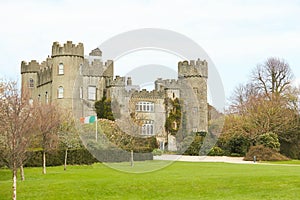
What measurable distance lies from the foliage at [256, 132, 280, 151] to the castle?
35.9 feet

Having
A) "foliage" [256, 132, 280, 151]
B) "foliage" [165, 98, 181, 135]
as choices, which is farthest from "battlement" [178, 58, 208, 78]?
"foliage" [256, 132, 280, 151]

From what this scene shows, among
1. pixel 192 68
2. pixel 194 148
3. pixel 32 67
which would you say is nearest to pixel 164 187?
pixel 194 148

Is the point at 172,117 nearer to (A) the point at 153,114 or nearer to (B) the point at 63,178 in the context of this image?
(A) the point at 153,114

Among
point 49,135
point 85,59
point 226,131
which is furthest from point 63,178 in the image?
point 85,59

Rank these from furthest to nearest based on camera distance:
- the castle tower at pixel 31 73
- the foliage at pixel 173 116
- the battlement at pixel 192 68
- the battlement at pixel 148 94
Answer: the castle tower at pixel 31 73 < the battlement at pixel 192 68 < the foliage at pixel 173 116 < the battlement at pixel 148 94

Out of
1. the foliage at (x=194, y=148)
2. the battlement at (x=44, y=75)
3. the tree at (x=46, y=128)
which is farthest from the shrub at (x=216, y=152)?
the tree at (x=46, y=128)

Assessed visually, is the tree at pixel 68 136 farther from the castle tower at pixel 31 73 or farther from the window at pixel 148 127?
the castle tower at pixel 31 73

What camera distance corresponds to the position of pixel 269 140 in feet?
139

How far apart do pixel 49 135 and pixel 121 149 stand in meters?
10.3

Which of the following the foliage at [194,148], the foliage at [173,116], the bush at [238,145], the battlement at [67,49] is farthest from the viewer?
the foliage at [173,116]

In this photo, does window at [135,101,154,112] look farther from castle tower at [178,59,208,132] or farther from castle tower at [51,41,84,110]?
castle tower at [51,41,84,110]

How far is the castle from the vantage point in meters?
50.8

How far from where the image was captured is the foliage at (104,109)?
167 ft

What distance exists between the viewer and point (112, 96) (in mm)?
52438
